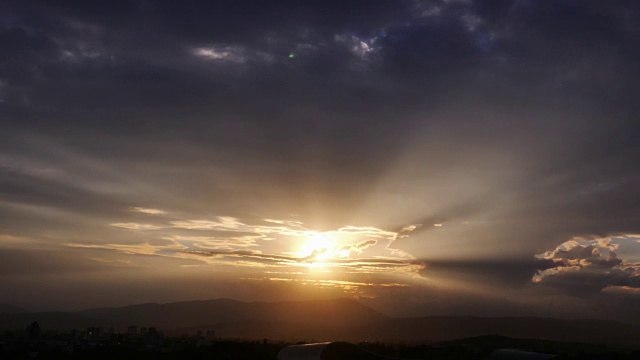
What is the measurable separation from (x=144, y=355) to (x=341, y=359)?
17.7 metres

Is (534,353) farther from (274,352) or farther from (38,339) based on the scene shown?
(38,339)

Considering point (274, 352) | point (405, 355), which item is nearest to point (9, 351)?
point (274, 352)

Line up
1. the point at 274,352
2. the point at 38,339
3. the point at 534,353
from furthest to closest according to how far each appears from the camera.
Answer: the point at 38,339
the point at 274,352
the point at 534,353

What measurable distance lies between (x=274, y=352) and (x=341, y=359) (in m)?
7.11

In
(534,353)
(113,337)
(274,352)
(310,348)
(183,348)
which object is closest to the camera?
(534,353)

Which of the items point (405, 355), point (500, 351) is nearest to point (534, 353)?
point (500, 351)

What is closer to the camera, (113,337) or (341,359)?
(341,359)

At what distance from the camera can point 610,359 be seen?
134 feet

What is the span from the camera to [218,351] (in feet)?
153

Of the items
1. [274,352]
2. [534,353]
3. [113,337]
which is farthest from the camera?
[113,337]

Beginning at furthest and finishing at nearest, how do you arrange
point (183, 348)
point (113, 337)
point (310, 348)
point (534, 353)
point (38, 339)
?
point (113, 337) → point (38, 339) → point (183, 348) → point (310, 348) → point (534, 353)

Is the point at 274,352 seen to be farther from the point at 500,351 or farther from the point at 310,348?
the point at 500,351

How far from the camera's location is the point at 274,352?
4550cm

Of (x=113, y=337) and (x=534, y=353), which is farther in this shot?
(x=113, y=337)
